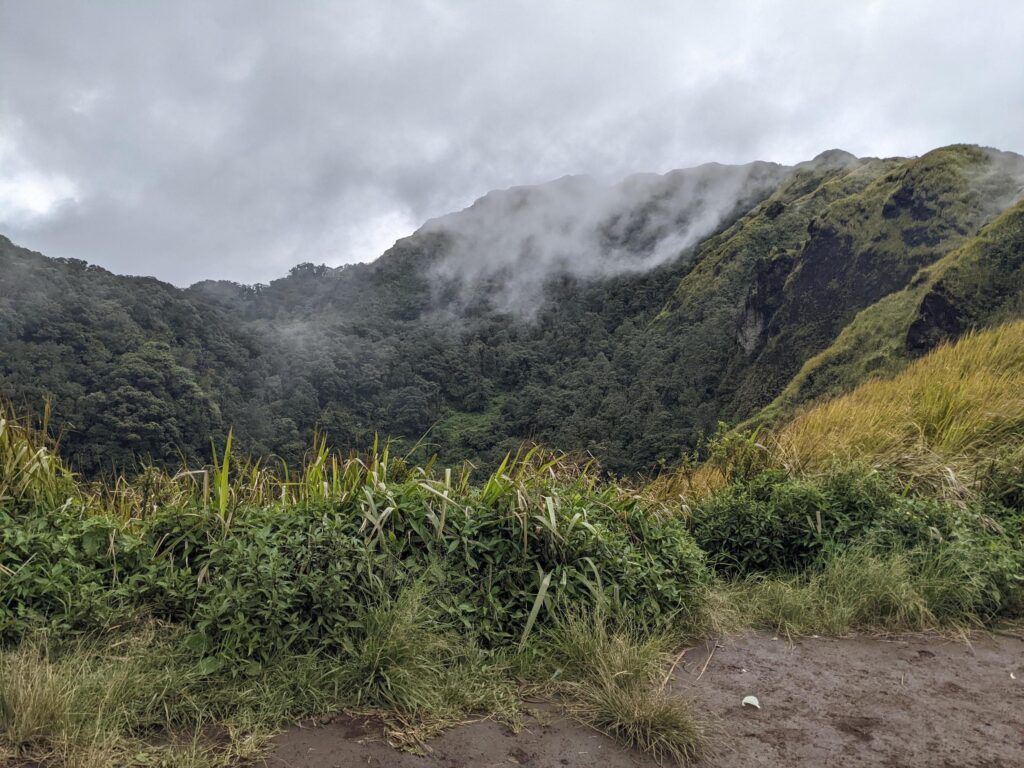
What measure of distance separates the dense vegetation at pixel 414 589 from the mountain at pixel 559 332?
1594 millimetres

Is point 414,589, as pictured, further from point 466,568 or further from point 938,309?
point 938,309

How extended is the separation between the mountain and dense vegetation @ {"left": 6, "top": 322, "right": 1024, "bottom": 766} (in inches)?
62.8

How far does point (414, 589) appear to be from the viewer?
280 centimetres

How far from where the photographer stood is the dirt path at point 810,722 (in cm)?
218

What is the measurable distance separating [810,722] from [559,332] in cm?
9527

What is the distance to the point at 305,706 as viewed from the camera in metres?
2.38

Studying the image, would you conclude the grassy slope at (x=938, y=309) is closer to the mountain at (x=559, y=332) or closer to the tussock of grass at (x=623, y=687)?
the mountain at (x=559, y=332)

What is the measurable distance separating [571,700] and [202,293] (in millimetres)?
90321

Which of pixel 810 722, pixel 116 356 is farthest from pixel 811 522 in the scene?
pixel 116 356

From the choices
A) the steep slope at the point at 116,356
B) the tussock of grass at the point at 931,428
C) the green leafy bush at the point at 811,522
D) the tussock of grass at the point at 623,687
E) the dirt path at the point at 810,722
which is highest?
the steep slope at the point at 116,356

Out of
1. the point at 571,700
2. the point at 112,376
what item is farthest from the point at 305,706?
the point at 112,376

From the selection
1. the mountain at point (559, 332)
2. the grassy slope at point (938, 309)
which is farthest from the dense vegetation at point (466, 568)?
the grassy slope at point (938, 309)

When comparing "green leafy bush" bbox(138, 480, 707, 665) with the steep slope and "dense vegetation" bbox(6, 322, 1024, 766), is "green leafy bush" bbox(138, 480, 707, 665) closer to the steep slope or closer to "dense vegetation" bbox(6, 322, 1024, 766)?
"dense vegetation" bbox(6, 322, 1024, 766)

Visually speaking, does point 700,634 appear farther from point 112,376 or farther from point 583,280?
point 583,280
